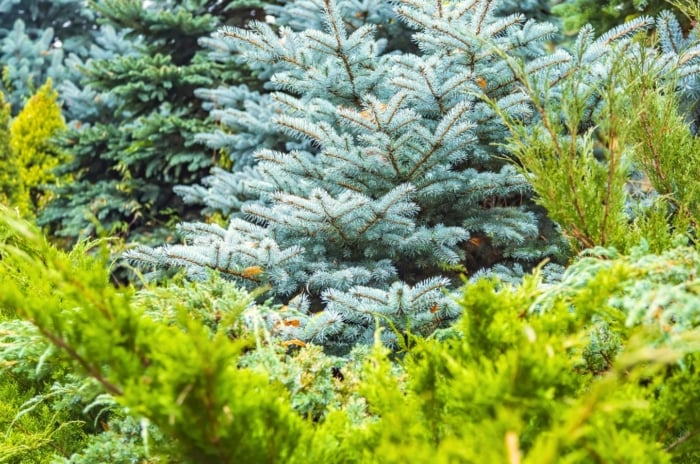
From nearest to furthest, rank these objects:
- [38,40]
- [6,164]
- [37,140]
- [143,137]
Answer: [143,137] → [6,164] → [37,140] → [38,40]

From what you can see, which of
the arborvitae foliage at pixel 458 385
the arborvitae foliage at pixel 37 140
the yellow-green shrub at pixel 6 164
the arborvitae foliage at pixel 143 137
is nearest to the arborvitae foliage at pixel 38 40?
the arborvitae foliage at pixel 37 140

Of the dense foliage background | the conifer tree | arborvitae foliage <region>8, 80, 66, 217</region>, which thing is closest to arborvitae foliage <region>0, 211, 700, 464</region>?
the dense foliage background

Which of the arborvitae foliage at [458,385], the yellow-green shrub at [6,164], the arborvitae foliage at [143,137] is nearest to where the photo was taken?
the arborvitae foliage at [458,385]

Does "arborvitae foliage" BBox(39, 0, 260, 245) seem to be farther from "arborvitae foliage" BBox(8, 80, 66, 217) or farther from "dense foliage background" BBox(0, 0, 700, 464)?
"arborvitae foliage" BBox(8, 80, 66, 217)

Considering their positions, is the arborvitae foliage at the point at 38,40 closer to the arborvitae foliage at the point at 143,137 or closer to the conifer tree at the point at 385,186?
the arborvitae foliage at the point at 143,137

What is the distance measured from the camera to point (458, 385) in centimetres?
74

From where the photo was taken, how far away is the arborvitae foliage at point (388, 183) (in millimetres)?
1894

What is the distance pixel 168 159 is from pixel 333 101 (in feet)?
6.38

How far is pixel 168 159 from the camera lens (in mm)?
3941

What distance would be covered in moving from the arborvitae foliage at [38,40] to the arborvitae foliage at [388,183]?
204 inches

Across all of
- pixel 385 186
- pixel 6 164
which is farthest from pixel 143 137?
pixel 385 186

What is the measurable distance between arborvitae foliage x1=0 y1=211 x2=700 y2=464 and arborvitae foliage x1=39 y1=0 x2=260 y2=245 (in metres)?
3.18

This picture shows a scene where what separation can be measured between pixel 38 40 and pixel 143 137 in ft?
15.8

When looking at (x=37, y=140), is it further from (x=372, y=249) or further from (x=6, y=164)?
(x=372, y=249)
